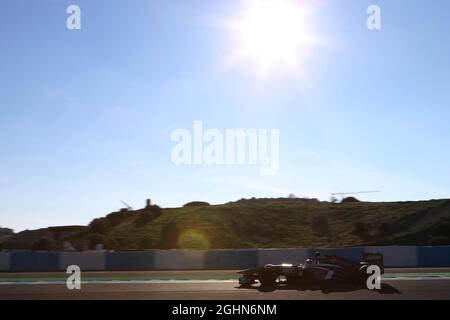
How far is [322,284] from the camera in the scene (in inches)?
613

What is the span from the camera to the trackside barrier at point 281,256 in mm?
27375

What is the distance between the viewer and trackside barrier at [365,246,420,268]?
27.6 meters

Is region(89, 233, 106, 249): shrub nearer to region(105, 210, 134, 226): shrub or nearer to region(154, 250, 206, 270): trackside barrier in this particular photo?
region(105, 210, 134, 226): shrub

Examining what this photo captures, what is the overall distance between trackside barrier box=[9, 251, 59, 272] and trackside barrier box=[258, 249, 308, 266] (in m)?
11.2

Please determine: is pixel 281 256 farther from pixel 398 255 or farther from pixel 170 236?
pixel 170 236

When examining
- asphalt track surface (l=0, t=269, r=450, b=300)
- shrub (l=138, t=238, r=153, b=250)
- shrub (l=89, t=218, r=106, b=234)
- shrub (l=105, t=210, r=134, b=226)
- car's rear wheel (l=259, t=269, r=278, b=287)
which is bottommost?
shrub (l=138, t=238, r=153, b=250)

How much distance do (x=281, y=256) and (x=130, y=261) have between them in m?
8.20

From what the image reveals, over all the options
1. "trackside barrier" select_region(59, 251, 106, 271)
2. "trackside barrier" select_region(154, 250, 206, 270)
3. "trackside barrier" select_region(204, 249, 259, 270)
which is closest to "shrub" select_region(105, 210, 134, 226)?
"trackside barrier" select_region(59, 251, 106, 271)
